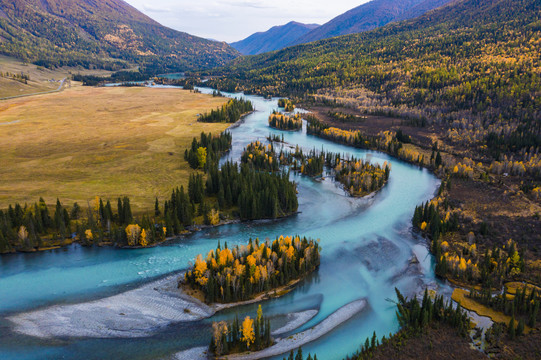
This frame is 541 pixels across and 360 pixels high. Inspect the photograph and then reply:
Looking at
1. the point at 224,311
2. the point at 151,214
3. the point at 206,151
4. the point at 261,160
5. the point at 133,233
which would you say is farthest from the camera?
the point at 206,151

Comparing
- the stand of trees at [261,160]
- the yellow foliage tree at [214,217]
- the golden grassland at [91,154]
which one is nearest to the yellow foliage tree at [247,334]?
the yellow foliage tree at [214,217]

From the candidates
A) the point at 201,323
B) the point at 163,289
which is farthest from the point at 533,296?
the point at 163,289

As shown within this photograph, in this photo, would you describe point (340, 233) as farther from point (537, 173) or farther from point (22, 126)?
point (22, 126)

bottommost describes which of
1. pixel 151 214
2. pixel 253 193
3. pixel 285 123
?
pixel 151 214

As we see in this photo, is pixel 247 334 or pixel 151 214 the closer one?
pixel 247 334

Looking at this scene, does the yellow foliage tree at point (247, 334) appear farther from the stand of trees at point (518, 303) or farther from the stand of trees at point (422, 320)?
the stand of trees at point (518, 303)

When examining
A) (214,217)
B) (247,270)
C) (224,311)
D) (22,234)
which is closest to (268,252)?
(247,270)

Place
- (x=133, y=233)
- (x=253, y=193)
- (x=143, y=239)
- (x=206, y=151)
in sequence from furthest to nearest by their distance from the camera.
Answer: (x=206, y=151)
(x=253, y=193)
(x=143, y=239)
(x=133, y=233)

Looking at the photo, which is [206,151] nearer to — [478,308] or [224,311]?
[224,311]
